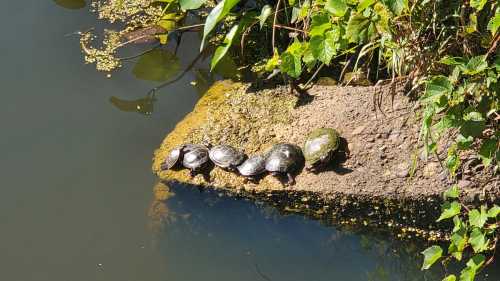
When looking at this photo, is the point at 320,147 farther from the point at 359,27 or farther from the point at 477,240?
the point at 477,240

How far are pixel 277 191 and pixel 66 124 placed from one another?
4.50 ft

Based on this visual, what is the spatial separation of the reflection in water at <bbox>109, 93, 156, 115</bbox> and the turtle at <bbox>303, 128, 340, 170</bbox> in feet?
3.64

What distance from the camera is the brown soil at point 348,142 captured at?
136 inches

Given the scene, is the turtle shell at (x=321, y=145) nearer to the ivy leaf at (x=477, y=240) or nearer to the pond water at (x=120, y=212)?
the pond water at (x=120, y=212)

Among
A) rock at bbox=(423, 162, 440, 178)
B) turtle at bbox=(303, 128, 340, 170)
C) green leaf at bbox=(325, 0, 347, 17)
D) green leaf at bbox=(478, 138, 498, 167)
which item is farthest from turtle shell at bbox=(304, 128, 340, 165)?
green leaf at bbox=(478, 138, 498, 167)

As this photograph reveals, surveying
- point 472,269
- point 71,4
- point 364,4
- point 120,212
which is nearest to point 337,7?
point 364,4

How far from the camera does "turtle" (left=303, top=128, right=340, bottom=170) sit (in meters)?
3.54

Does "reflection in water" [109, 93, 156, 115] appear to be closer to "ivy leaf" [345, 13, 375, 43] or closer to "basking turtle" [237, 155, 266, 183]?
"basking turtle" [237, 155, 266, 183]

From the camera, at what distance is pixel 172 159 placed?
3.80 metres

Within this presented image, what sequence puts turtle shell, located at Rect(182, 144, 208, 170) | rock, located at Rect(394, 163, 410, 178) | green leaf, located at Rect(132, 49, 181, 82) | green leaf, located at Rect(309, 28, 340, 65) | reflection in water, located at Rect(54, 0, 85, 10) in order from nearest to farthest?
green leaf, located at Rect(309, 28, 340, 65) → rock, located at Rect(394, 163, 410, 178) → turtle shell, located at Rect(182, 144, 208, 170) → green leaf, located at Rect(132, 49, 181, 82) → reflection in water, located at Rect(54, 0, 85, 10)

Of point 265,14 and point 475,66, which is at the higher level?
point 475,66

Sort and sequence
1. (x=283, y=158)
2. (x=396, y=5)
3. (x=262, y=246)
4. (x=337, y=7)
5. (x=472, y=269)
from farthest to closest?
(x=283, y=158) < (x=262, y=246) < (x=337, y=7) < (x=396, y=5) < (x=472, y=269)

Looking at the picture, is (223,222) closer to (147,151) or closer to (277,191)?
(277,191)

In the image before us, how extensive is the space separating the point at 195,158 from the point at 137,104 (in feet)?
2.47
